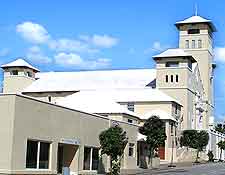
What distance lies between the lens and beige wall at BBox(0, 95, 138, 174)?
32938 mm

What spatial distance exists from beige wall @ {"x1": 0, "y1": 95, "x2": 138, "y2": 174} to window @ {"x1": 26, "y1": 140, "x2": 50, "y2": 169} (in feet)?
1.27

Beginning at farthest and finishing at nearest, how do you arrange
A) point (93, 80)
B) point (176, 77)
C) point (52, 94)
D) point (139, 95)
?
point (93, 80) → point (52, 94) → point (176, 77) → point (139, 95)

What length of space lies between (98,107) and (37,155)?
30780 millimetres

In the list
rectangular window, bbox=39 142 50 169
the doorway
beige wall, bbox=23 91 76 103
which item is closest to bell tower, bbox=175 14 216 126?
beige wall, bbox=23 91 76 103

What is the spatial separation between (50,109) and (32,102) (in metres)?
2.50

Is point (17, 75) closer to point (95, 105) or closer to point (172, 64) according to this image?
point (172, 64)

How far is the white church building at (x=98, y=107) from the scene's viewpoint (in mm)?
33969

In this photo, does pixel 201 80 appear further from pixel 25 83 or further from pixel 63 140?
pixel 63 140

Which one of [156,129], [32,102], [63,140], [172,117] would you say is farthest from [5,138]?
[172,117]

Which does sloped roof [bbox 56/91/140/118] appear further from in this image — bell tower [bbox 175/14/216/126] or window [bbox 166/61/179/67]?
bell tower [bbox 175/14/216/126]

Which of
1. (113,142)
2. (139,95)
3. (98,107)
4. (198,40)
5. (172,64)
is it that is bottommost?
(113,142)

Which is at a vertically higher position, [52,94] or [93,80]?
[93,80]

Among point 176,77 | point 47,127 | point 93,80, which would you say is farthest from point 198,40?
point 47,127

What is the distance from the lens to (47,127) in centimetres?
3650
